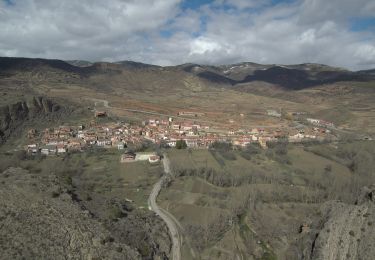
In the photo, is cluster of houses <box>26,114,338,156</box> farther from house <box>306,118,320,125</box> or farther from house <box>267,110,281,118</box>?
house <box>267,110,281,118</box>

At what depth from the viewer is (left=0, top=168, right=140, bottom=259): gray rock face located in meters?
21.4

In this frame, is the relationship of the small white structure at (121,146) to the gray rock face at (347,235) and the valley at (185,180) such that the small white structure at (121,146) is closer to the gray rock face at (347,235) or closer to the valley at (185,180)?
the valley at (185,180)

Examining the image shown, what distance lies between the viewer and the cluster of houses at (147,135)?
68938mm

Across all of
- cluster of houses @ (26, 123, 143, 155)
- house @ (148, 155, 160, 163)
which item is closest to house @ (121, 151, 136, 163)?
house @ (148, 155, 160, 163)

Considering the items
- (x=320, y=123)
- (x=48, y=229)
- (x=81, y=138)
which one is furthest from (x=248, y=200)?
(x=320, y=123)

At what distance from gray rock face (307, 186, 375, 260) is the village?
111 ft

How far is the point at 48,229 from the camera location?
2347 centimetres

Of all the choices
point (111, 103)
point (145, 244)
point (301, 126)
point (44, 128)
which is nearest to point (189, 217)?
point (145, 244)

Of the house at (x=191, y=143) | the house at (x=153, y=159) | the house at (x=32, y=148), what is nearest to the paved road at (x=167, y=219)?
the house at (x=153, y=159)

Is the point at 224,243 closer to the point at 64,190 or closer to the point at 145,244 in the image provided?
the point at 145,244

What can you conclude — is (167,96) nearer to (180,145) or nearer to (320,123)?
(320,123)

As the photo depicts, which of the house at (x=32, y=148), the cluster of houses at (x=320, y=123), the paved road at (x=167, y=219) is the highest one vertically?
the house at (x=32, y=148)

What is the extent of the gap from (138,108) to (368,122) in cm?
7212

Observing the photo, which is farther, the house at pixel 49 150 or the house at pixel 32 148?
the house at pixel 49 150
